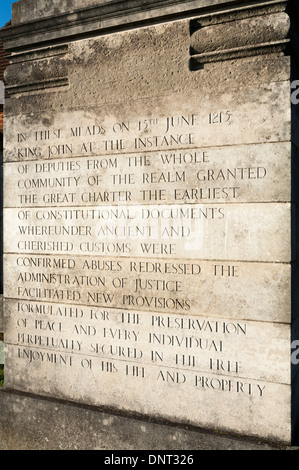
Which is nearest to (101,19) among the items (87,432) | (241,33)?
(241,33)

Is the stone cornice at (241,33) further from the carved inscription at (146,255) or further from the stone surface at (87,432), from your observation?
the stone surface at (87,432)

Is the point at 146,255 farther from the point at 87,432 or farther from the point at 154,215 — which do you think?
the point at 87,432

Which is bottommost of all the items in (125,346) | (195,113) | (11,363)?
(11,363)

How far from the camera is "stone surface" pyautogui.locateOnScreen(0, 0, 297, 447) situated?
11.1 ft

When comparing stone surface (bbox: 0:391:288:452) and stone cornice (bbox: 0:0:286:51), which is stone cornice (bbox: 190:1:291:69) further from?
stone surface (bbox: 0:391:288:452)

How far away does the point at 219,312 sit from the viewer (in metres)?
3.55

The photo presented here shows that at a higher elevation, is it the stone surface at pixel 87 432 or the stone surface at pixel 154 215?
the stone surface at pixel 154 215

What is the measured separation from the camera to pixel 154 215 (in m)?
3.77

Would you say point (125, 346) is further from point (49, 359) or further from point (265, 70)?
point (265, 70)

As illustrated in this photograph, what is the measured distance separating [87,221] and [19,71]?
1.82 m

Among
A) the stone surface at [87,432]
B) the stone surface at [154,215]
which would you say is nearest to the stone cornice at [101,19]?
the stone surface at [154,215]

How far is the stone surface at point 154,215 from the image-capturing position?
11.1 ft
